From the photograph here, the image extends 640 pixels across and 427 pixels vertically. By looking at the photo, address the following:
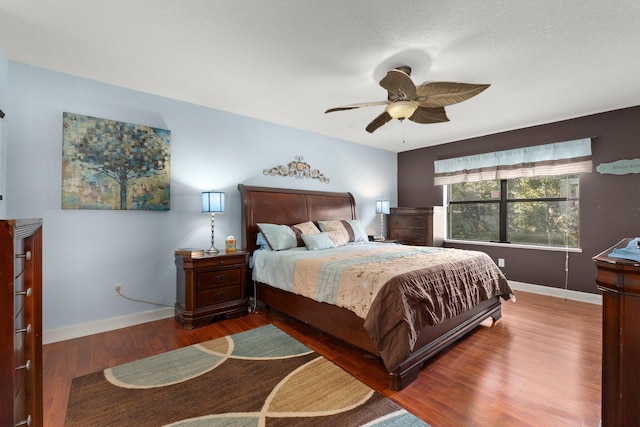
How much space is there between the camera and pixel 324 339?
2635mm

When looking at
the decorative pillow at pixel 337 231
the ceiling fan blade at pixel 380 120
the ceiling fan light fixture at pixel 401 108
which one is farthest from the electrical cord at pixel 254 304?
the ceiling fan light fixture at pixel 401 108

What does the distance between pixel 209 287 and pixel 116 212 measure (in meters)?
1.20

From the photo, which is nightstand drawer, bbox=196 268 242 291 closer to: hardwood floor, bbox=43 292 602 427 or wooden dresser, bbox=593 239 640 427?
hardwood floor, bbox=43 292 602 427

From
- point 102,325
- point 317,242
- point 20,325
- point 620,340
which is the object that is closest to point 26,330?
point 20,325

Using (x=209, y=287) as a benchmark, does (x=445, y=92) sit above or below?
above

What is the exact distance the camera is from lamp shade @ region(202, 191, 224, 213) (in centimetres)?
→ 316

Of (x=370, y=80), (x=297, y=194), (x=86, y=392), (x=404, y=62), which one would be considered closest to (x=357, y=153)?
(x=297, y=194)

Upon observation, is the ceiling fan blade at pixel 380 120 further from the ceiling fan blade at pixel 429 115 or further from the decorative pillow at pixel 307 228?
the decorative pillow at pixel 307 228

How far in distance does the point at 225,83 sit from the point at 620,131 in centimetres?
464

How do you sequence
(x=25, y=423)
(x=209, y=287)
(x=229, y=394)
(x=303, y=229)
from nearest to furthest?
1. (x=25, y=423)
2. (x=229, y=394)
3. (x=209, y=287)
4. (x=303, y=229)

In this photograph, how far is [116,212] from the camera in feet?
9.55

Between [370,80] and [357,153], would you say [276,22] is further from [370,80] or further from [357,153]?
[357,153]

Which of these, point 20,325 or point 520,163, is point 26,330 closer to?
point 20,325

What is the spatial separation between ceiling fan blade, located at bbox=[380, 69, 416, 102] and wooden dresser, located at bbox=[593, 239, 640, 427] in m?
1.48
